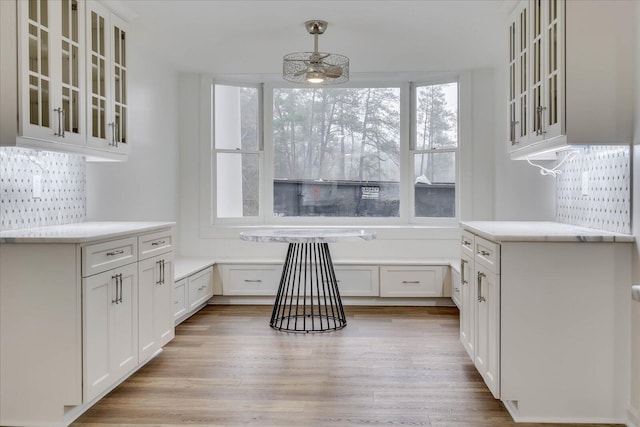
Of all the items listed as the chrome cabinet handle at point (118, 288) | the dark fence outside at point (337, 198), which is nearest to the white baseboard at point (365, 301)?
the dark fence outside at point (337, 198)

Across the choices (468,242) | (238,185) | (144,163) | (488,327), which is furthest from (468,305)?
(238,185)

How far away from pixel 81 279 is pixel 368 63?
3.49 m

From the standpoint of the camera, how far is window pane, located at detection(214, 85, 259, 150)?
215 inches

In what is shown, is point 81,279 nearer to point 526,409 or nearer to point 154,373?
point 154,373

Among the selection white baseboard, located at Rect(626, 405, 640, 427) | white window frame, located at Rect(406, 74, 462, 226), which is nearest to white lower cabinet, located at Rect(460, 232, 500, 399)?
white baseboard, located at Rect(626, 405, 640, 427)

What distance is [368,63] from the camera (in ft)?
16.3

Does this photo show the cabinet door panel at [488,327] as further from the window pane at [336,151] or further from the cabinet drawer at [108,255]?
the window pane at [336,151]

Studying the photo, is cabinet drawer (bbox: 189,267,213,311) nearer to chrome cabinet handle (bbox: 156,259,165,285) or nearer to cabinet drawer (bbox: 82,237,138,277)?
chrome cabinet handle (bbox: 156,259,165,285)

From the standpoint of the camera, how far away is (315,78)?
155 inches

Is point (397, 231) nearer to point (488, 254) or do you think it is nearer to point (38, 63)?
point (488, 254)

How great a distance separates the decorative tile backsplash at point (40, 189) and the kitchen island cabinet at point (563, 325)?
2517 mm

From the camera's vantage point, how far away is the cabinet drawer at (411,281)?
4.88 metres

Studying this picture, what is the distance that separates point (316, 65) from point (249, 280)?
2201mm

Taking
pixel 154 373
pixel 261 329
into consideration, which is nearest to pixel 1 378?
pixel 154 373
